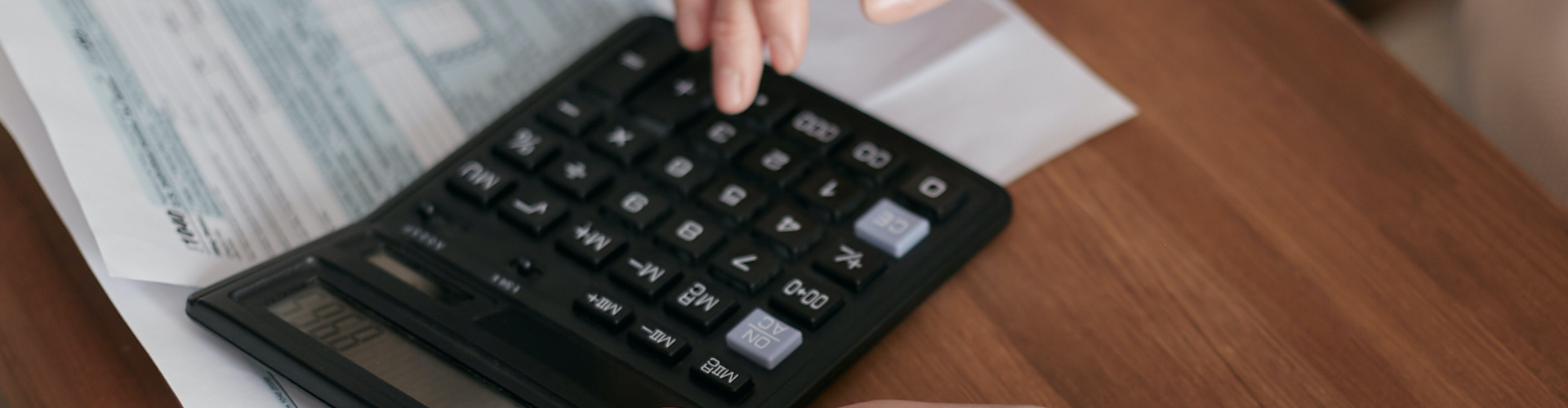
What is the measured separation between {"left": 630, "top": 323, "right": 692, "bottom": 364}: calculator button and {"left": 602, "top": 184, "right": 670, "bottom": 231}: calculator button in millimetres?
52

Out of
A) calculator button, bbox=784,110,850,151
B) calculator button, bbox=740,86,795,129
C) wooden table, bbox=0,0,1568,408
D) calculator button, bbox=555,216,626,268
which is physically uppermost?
calculator button, bbox=740,86,795,129

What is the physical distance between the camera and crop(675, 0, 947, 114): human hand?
1.22 feet

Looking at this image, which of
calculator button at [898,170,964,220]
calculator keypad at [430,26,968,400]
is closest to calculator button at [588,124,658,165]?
calculator keypad at [430,26,968,400]

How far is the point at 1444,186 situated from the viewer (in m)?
0.41

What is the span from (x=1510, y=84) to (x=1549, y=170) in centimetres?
5

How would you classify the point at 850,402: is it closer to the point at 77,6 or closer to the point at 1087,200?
the point at 1087,200

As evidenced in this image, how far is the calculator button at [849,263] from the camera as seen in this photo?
0.38 metres

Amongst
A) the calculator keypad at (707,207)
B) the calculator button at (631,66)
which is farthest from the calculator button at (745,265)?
the calculator button at (631,66)

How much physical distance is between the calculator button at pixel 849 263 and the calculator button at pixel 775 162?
40 mm

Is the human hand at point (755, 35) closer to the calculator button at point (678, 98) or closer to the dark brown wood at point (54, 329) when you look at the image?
the calculator button at point (678, 98)

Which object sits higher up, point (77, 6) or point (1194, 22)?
point (77, 6)

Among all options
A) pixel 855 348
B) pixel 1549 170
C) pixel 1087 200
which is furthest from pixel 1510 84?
pixel 855 348

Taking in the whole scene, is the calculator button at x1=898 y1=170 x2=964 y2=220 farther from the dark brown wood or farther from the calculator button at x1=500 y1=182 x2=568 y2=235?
the dark brown wood

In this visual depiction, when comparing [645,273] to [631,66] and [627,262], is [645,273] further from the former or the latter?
[631,66]
